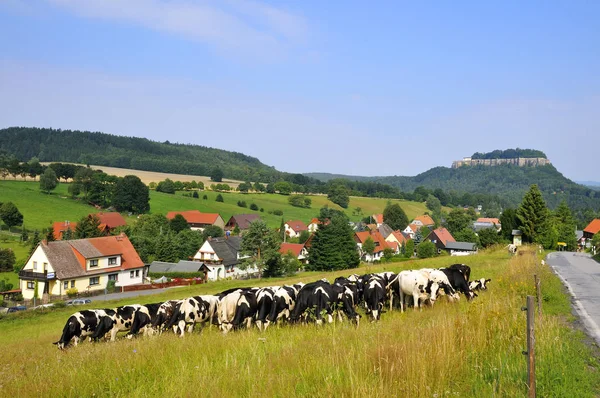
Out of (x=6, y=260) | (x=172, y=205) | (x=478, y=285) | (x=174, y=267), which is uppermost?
(x=478, y=285)

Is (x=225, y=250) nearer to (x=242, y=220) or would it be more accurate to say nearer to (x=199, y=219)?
(x=199, y=219)

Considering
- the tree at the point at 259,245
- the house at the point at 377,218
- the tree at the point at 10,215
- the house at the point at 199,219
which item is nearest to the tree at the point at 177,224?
the house at the point at 199,219

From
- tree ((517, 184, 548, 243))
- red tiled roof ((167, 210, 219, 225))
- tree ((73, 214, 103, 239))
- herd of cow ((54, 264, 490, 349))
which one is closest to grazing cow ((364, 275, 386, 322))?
herd of cow ((54, 264, 490, 349))

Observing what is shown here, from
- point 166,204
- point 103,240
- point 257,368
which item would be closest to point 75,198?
point 166,204

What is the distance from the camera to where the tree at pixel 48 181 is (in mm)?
108500

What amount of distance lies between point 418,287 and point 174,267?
52.8m

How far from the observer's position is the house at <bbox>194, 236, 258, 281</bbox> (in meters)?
68.3

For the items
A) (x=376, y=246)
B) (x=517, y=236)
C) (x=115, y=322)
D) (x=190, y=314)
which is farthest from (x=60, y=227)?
(x=190, y=314)

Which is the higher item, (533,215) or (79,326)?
(533,215)

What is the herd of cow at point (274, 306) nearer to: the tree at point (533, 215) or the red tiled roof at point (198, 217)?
the tree at point (533, 215)

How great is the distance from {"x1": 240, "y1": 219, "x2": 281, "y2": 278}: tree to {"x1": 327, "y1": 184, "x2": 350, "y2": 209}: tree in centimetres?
10259

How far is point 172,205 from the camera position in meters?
116

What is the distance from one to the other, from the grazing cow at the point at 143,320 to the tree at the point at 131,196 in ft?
306

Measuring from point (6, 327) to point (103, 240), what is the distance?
25803mm
